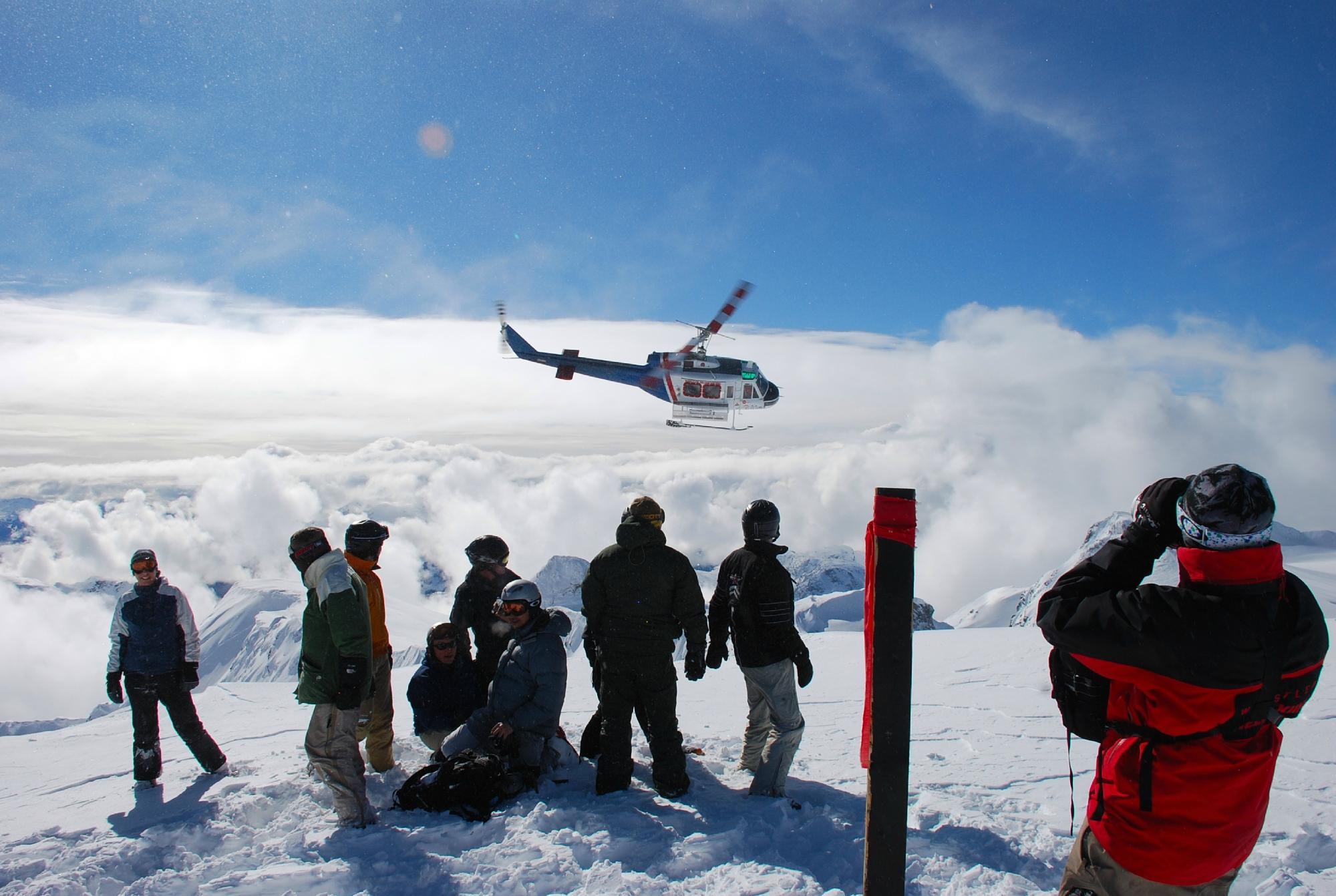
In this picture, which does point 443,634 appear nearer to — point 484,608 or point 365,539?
point 484,608

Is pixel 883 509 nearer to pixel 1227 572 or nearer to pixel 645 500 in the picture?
pixel 1227 572

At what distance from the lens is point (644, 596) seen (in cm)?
519

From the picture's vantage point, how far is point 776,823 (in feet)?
15.3

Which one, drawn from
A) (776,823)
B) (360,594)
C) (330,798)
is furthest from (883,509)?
(330,798)

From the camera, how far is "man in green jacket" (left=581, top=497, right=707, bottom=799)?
5.21 metres

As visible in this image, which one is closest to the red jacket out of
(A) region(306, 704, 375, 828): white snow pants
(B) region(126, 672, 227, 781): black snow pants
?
(A) region(306, 704, 375, 828): white snow pants

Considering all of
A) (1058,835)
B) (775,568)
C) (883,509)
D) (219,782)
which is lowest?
(219,782)

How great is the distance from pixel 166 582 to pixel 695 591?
4848mm

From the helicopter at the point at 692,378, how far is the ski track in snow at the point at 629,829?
19.6m

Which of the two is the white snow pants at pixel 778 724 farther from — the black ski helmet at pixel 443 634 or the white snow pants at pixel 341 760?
the white snow pants at pixel 341 760

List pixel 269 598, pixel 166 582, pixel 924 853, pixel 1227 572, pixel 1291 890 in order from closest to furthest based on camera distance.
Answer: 1. pixel 1227 572
2. pixel 1291 890
3. pixel 924 853
4. pixel 166 582
5. pixel 269 598

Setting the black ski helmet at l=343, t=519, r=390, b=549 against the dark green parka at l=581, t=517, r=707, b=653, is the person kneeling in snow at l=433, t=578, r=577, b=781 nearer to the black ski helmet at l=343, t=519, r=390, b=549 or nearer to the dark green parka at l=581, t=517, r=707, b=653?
the dark green parka at l=581, t=517, r=707, b=653

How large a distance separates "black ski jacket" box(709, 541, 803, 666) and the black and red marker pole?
2.50 metres

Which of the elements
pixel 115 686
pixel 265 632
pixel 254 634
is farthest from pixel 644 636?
pixel 254 634
